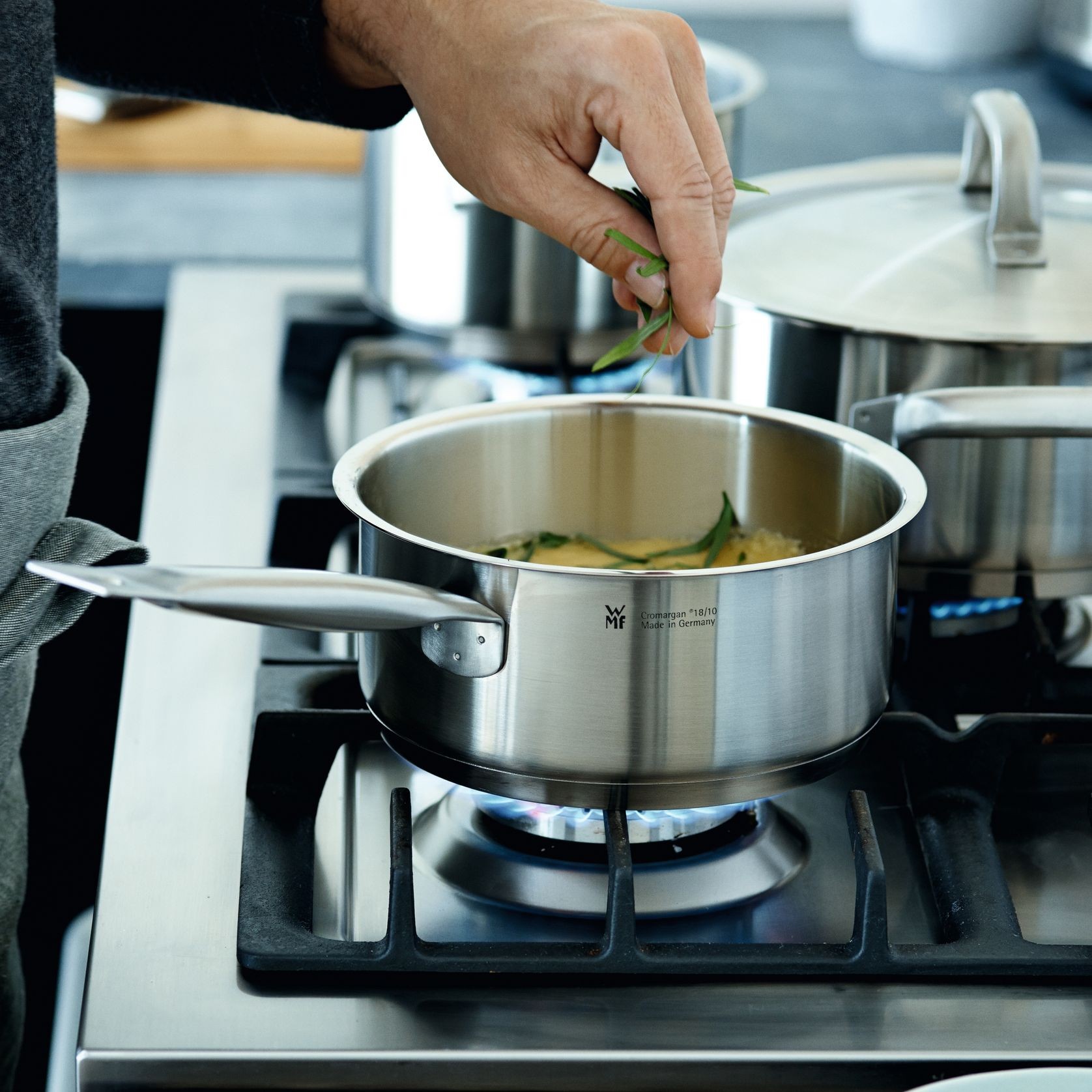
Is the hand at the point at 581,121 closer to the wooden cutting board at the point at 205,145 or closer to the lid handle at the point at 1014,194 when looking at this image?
the lid handle at the point at 1014,194

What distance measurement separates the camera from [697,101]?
0.64 meters

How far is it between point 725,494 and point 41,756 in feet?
2.25

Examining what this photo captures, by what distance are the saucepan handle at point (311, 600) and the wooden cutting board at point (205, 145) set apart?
3.68ft

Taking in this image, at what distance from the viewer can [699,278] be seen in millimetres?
634

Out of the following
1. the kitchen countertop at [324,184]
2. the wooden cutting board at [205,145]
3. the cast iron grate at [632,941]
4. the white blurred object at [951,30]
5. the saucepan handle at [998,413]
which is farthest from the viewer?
the white blurred object at [951,30]

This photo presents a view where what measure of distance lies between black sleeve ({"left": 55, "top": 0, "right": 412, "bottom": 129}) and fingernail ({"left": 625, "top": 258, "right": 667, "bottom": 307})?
19 centimetres

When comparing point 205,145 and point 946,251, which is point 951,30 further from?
point 946,251

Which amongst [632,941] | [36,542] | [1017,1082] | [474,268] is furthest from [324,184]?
[1017,1082]

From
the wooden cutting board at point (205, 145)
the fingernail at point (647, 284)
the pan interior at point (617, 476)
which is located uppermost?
the fingernail at point (647, 284)

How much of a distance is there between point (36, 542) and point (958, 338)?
0.39 meters

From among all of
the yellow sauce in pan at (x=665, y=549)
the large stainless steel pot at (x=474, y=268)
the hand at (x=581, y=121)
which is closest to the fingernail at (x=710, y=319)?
the hand at (x=581, y=121)

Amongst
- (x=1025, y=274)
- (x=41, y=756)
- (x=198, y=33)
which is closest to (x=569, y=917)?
(x=1025, y=274)

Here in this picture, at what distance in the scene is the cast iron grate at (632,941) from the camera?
527 mm

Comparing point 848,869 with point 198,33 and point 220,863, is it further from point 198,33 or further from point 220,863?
point 198,33
